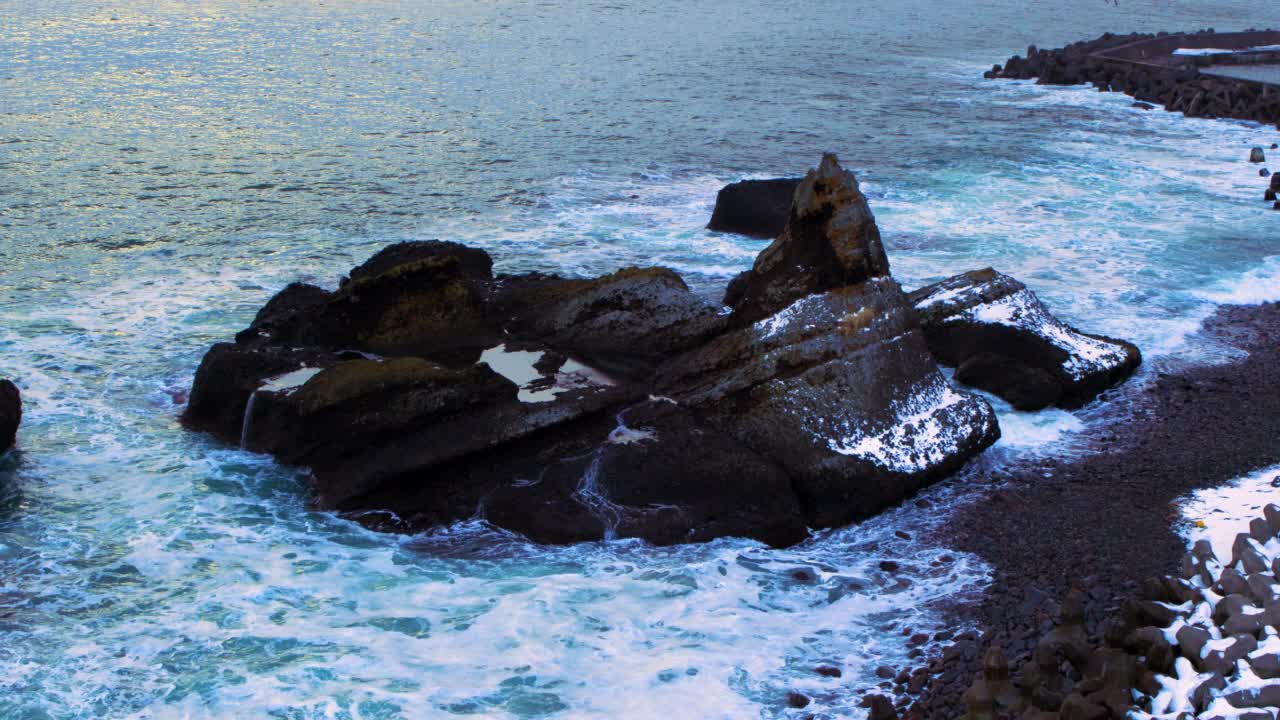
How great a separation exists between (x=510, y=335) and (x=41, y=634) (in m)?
5.11

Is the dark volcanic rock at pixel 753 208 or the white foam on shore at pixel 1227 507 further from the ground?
the dark volcanic rock at pixel 753 208

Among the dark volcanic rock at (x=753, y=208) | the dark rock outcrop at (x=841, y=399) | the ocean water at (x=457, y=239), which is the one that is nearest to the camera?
the ocean water at (x=457, y=239)

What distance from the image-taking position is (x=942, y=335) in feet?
38.3

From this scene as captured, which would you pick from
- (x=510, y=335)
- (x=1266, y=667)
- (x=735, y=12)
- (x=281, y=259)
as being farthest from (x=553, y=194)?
(x=735, y=12)

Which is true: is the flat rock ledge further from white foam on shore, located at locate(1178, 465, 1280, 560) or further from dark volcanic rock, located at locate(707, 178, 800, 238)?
dark volcanic rock, located at locate(707, 178, 800, 238)

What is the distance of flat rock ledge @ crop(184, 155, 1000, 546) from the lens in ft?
29.2

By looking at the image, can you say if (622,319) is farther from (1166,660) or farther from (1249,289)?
(1249,289)

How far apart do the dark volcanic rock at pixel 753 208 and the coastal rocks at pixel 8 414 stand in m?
9.74

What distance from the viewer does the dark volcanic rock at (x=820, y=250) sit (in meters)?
10.5

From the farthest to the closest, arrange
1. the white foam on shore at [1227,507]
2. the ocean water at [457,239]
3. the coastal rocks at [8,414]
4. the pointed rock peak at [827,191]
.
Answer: the pointed rock peak at [827,191], the coastal rocks at [8,414], the white foam on shore at [1227,507], the ocean water at [457,239]

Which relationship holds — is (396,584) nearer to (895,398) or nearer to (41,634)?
(41,634)

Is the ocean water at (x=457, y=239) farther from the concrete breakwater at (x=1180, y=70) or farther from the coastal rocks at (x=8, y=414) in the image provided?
the concrete breakwater at (x=1180, y=70)

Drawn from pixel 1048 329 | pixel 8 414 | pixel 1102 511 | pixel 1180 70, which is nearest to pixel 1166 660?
pixel 1102 511

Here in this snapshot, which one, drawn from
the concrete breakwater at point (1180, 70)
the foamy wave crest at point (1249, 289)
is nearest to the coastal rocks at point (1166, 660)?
the foamy wave crest at point (1249, 289)
